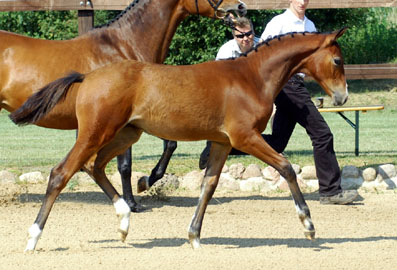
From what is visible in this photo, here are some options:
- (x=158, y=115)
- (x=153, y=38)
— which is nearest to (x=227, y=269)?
(x=158, y=115)

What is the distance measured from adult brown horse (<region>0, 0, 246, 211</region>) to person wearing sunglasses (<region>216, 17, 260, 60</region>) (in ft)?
1.62

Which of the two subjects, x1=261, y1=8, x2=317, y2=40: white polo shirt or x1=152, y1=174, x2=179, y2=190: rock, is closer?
x1=261, y1=8, x2=317, y2=40: white polo shirt

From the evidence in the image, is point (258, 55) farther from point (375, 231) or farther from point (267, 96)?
point (375, 231)

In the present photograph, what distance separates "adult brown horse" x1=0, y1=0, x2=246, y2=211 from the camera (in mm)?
7426

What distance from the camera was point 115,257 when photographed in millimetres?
5812

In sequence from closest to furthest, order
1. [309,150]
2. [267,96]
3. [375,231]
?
[267,96] → [375,231] → [309,150]

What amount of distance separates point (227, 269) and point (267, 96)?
1600 mm

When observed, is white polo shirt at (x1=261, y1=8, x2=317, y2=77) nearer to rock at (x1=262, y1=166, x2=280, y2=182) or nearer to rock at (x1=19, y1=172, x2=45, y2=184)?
rock at (x1=262, y1=166, x2=280, y2=182)

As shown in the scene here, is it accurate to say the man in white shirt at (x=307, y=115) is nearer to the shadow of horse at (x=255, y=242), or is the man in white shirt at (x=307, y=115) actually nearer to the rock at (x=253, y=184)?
the rock at (x=253, y=184)

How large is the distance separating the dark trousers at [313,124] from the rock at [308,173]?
933 mm

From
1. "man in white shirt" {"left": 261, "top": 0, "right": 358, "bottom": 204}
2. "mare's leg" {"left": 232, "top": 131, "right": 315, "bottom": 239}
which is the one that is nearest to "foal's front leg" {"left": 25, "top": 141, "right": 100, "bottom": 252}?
"mare's leg" {"left": 232, "top": 131, "right": 315, "bottom": 239}

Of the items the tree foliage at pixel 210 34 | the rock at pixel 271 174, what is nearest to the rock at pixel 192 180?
the rock at pixel 271 174

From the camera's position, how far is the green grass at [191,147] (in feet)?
33.6

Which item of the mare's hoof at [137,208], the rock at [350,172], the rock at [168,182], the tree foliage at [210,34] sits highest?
the mare's hoof at [137,208]
